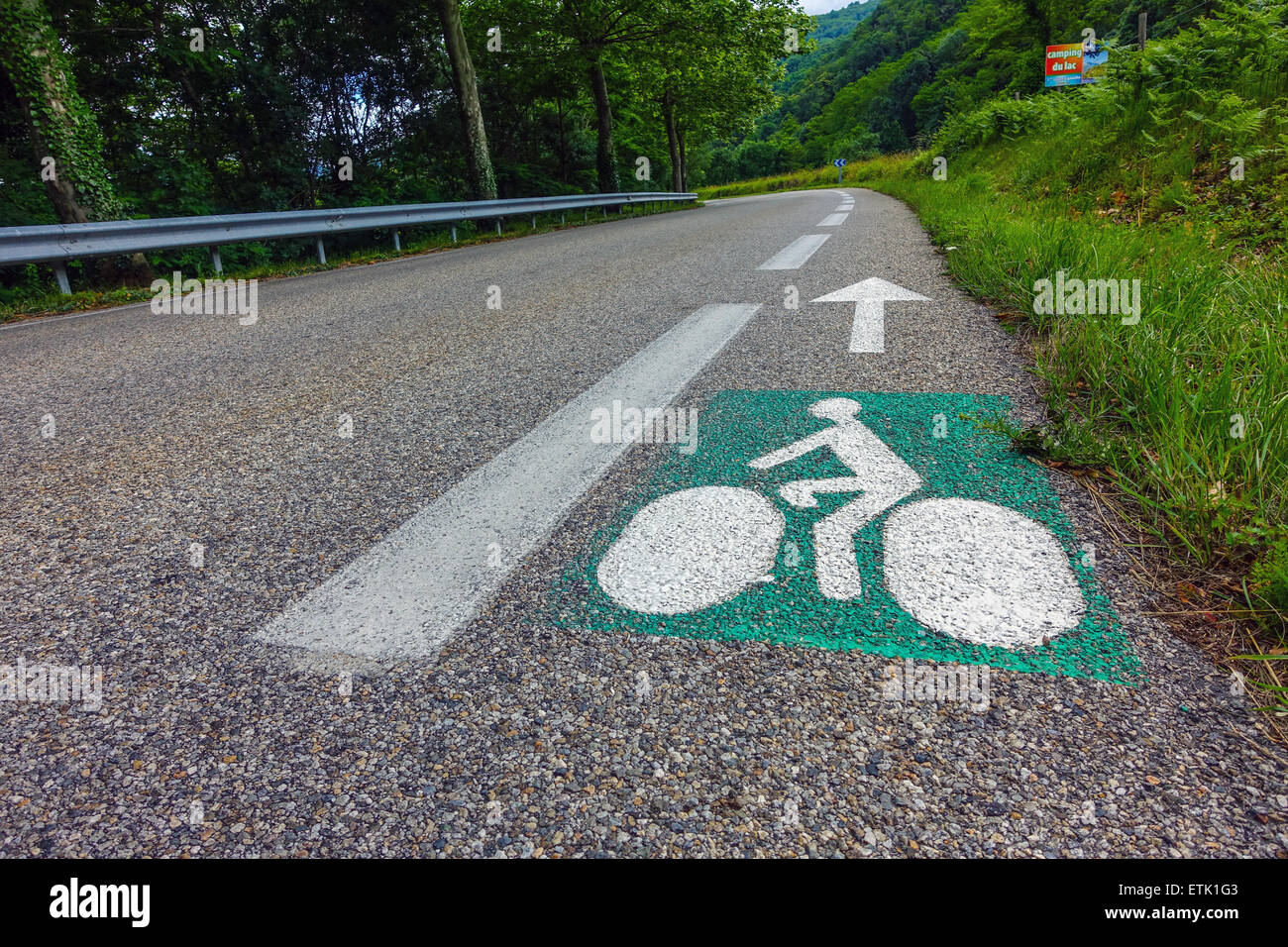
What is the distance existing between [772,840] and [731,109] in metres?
33.3

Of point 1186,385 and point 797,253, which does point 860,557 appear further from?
point 797,253

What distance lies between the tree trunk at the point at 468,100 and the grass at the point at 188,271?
3.86 ft

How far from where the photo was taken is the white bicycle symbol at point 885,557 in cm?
169

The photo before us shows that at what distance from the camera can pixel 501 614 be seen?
70.1 inches

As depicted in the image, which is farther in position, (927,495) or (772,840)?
(927,495)

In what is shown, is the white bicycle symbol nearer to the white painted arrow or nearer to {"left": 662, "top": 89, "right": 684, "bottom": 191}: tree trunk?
the white painted arrow

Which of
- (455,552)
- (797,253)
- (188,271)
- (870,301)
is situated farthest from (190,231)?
(455,552)

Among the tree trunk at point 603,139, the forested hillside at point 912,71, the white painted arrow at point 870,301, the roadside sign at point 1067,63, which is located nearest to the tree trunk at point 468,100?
the tree trunk at point 603,139

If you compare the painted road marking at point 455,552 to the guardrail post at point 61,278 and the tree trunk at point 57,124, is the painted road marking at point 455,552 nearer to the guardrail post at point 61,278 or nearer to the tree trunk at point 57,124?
the guardrail post at point 61,278

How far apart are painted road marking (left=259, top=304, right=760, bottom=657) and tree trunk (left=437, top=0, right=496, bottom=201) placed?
46.4 feet

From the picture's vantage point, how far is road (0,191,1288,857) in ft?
3.95

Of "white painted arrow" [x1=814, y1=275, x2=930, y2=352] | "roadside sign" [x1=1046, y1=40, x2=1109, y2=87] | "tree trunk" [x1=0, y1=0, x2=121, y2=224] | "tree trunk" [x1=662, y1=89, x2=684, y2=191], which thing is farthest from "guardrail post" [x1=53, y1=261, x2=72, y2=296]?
"tree trunk" [x1=662, y1=89, x2=684, y2=191]
